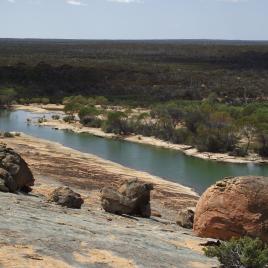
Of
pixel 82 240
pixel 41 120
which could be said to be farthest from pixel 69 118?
pixel 82 240

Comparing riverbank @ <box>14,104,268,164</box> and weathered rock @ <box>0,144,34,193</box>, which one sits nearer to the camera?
weathered rock @ <box>0,144,34,193</box>

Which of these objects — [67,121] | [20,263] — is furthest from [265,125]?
[20,263]

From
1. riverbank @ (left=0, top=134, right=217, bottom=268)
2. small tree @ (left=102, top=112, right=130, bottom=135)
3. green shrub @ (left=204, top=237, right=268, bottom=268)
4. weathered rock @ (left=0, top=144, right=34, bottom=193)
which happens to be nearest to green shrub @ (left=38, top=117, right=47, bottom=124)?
small tree @ (left=102, top=112, right=130, bottom=135)

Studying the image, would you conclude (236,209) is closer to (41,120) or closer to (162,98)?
(41,120)

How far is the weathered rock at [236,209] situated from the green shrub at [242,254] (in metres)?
3.52

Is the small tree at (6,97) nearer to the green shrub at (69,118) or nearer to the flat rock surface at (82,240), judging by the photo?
the green shrub at (69,118)

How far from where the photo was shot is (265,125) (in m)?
57.4

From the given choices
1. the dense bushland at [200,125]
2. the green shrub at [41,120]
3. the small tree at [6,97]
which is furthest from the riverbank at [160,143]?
the small tree at [6,97]

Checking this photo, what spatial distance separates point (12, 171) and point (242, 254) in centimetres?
1019

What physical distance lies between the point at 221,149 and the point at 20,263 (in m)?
47.0

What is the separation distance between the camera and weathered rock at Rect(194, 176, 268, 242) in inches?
739

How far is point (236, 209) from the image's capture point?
61.9 feet

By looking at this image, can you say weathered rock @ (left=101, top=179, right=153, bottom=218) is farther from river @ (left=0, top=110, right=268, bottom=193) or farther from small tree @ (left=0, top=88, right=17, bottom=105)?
small tree @ (left=0, top=88, right=17, bottom=105)

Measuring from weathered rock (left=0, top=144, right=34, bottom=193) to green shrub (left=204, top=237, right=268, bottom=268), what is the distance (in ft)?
29.0
